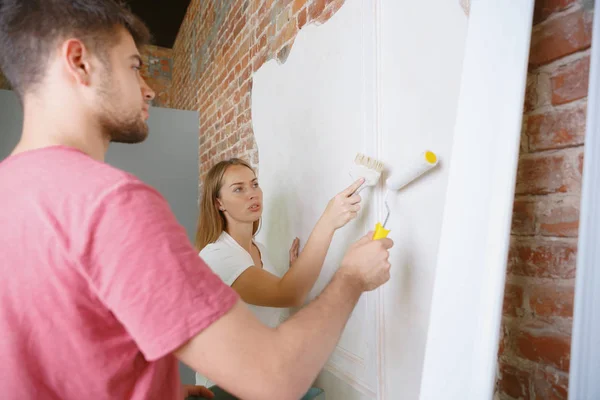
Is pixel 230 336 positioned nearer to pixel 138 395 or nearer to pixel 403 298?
pixel 138 395

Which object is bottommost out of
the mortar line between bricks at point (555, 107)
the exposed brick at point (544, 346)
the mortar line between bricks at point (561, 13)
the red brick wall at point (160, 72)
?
the exposed brick at point (544, 346)

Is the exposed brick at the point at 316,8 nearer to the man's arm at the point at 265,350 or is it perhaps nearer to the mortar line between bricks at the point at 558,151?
the mortar line between bricks at the point at 558,151

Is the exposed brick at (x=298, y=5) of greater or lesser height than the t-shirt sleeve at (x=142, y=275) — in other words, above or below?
above

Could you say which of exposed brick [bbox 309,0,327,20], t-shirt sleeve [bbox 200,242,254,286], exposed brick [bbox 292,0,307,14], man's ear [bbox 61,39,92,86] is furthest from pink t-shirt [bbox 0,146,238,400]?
exposed brick [bbox 292,0,307,14]

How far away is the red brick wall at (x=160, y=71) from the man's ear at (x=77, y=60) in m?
4.52

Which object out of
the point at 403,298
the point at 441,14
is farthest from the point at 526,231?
the point at 441,14

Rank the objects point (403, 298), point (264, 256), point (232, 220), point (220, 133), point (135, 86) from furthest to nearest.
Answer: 1. point (220, 133)
2. point (264, 256)
3. point (232, 220)
4. point (403, 298)
5. point (135, 86)

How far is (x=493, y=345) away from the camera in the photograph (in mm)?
599

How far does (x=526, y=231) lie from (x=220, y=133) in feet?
7.09

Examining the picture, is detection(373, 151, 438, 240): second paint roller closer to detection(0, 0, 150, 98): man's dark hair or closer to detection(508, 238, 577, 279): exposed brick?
detection(508, 238, 577, 279): exposed brick

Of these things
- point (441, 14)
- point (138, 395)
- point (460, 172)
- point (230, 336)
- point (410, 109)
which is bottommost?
point (138, 395)

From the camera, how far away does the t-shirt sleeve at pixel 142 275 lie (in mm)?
522

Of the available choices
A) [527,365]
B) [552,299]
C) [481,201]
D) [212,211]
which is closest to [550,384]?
[527,365]

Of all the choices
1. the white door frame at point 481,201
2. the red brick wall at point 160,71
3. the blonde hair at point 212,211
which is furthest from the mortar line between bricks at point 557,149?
the red brick wall at point 160,71
